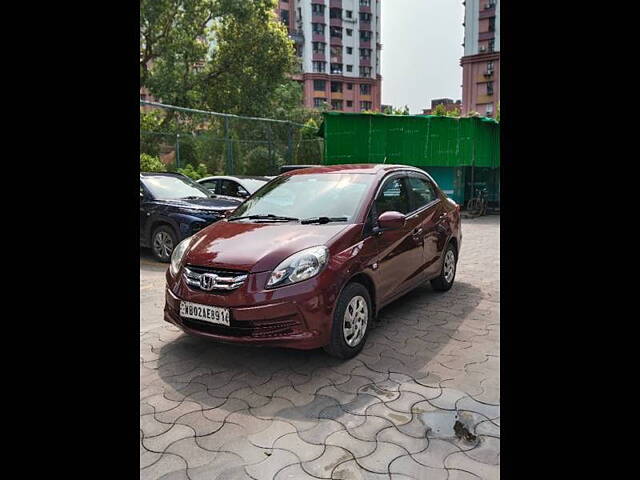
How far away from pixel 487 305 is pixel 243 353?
2805 millimetres

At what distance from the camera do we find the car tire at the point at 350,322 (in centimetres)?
361

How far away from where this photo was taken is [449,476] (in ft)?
7.75

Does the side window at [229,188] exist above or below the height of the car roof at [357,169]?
below

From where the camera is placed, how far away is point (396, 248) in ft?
14.4

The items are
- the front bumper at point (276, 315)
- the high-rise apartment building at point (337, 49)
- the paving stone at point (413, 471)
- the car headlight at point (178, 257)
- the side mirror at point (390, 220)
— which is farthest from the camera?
the high-rise apartment building at point (337, 49)

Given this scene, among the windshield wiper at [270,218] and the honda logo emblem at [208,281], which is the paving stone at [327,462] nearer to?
the honda logo emblem at [208,281]

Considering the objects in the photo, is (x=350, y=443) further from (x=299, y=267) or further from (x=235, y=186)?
(x=235, y=186)

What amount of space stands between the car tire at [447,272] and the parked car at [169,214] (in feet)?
11.7

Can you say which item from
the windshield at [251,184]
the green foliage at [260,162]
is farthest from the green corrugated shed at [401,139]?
the windshield at [251,184]

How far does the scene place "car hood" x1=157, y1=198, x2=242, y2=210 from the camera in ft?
25.5

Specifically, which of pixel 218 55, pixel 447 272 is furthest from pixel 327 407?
pixel 218 55
